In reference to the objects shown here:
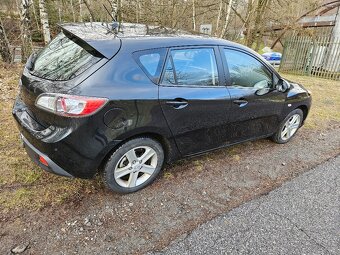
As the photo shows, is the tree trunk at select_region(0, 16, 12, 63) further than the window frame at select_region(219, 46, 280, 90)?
Yes

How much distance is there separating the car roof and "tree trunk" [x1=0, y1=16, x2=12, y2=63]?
5.30 metres

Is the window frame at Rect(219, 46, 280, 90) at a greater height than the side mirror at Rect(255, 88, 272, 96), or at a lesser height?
greater

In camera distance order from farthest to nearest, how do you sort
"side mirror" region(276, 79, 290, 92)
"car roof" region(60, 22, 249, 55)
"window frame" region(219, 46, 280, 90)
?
"side mirror" region(276, 79, 290, 92)
"window frame" region(219, 46, 280, 90)
"car roof" region(60, 22, 249, 55)

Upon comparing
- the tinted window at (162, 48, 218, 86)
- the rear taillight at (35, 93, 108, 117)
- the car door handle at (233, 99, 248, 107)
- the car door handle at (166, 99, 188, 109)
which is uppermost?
the tinted window at (162, 48, 218, 86)

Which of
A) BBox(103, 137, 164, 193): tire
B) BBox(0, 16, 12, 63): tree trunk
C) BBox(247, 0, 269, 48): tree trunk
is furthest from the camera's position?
BBox(247, 0, 269, 48): tree trunk

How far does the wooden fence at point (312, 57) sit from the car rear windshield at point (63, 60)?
12820 mm

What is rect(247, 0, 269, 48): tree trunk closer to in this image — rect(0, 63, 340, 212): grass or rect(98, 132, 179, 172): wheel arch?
rect(0, 63, 340, 212): grass

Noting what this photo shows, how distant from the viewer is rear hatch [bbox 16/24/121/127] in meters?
2.36

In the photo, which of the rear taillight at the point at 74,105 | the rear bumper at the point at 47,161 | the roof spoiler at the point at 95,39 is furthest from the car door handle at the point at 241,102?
the rear bumper at the point at 47,161

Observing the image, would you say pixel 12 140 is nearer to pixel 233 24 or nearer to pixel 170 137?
pixel 170 137

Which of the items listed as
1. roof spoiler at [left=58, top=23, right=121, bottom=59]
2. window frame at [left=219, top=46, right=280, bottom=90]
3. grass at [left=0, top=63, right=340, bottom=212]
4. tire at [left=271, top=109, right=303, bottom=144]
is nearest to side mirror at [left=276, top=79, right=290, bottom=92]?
window frame at [left=219, top=46, right=280, bottom=90]

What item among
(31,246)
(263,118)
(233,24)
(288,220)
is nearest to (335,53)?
(233,24)

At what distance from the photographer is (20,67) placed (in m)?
7.40

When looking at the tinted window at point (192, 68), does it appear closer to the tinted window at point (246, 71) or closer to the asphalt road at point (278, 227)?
the tinted window at point (246, 71)
